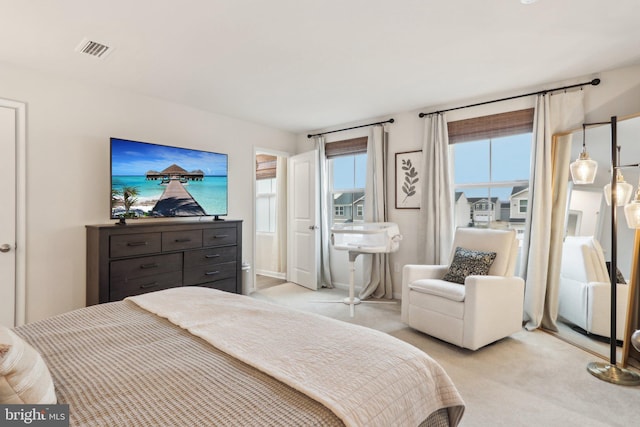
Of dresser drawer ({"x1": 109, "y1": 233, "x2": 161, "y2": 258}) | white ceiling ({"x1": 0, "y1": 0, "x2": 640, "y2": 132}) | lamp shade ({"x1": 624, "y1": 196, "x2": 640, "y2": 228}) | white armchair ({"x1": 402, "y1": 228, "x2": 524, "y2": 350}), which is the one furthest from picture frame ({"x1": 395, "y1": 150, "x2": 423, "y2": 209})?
dresser drawer ({"x1": 109, "y1": 233, "x2": 161, "y2": 258})

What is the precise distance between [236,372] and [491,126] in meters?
3.60

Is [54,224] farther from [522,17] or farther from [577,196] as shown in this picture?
[577,196]

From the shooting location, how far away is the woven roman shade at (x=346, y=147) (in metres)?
4.60

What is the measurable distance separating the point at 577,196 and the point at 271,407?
3.27 metres

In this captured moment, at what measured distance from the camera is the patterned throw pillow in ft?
9.75

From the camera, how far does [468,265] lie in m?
3.04

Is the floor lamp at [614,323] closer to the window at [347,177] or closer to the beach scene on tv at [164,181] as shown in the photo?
the window at [347,177]

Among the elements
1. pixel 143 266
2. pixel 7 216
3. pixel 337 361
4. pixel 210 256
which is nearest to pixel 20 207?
pixel 7 216

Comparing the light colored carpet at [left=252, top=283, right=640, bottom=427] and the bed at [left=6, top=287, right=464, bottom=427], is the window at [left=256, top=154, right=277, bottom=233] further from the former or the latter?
the bed at [left=6, top=287, right=464, bottom=427]

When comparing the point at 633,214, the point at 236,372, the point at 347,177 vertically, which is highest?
the point at 347,177

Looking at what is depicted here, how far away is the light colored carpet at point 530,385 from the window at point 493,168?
128cm

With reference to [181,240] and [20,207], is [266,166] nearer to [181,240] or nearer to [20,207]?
[181,240]

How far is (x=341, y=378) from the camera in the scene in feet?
3.24

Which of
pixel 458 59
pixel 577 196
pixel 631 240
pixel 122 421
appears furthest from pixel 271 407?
pixel 577 196
